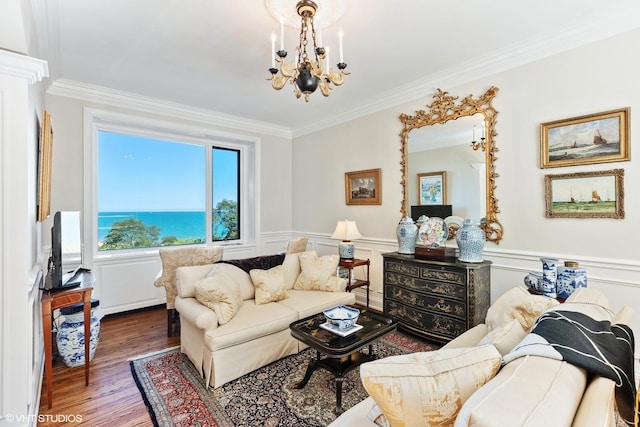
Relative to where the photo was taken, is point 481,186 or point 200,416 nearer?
point 200,416

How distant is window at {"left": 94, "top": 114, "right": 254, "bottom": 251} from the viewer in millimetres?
4102

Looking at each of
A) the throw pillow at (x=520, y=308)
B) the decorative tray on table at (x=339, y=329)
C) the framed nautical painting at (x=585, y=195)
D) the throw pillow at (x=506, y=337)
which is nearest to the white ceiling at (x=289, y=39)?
the framed nautical painting at (x=585, y=195)

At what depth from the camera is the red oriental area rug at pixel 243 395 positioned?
1965mm

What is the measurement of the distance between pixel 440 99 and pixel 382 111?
0.82 m

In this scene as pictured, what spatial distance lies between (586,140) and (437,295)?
181 cm

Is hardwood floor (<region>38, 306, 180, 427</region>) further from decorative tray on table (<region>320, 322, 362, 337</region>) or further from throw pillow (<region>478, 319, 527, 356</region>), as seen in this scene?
throw pillow (<region>478, 319, 527, 356</region>)

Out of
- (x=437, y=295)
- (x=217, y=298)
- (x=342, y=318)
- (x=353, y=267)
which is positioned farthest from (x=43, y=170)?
(x=437, y=295)

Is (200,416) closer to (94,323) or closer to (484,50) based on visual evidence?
(94,323)

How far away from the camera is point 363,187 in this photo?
4.27 m

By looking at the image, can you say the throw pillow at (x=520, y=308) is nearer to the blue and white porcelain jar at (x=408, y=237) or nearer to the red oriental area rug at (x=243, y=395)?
the red oriental area rug at (x=243, y=395)

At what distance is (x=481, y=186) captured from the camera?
3.06m

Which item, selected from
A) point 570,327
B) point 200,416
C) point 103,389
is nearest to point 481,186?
point 570,327

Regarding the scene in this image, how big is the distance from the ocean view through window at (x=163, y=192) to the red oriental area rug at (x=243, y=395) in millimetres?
2194

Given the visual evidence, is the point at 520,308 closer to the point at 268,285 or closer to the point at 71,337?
the point at 268,285
